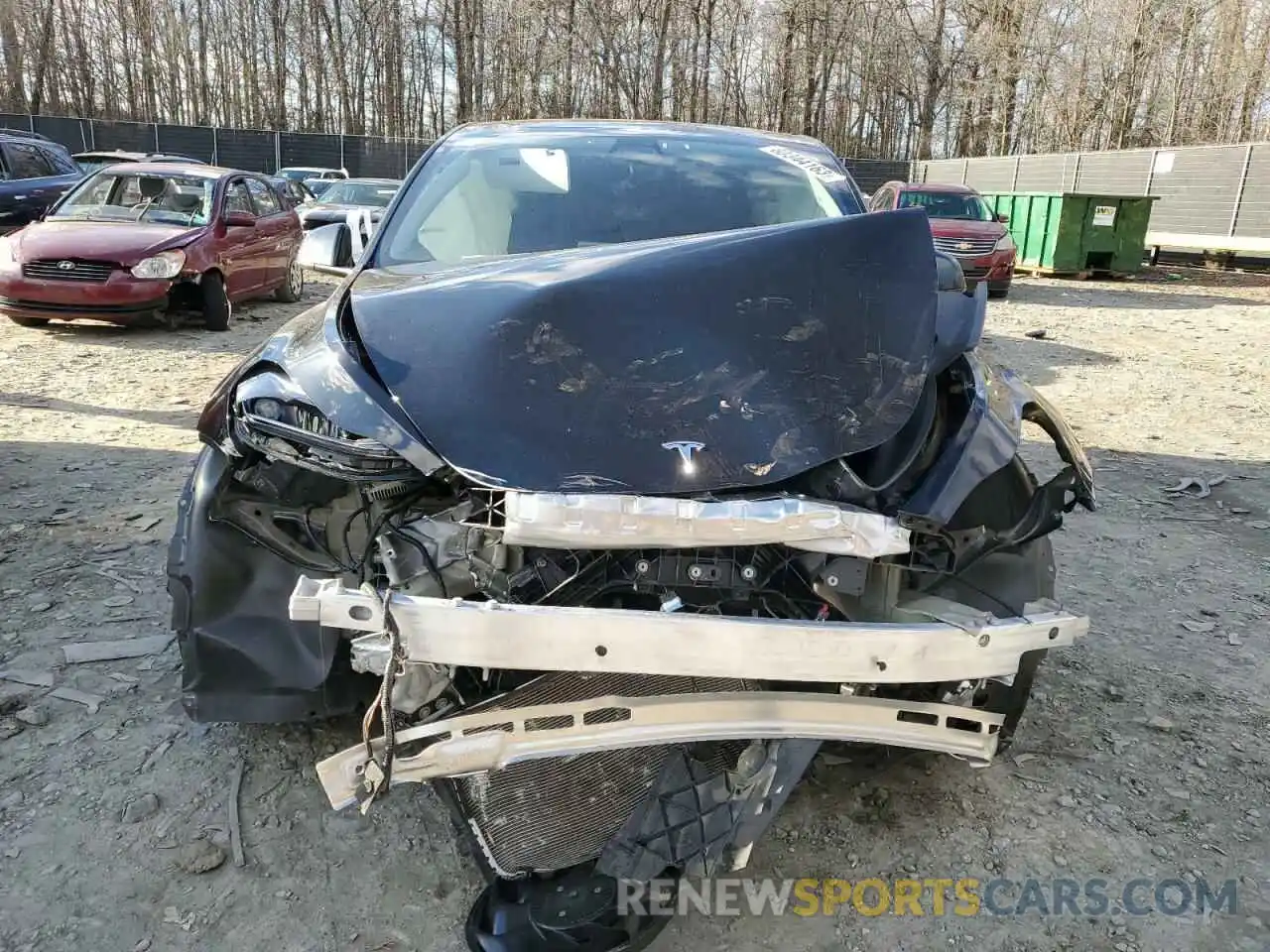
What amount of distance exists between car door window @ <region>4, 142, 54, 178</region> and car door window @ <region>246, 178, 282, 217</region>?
420cm

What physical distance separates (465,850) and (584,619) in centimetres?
97

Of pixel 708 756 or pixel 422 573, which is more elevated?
pixel 422 573

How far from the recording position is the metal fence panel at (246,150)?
29.0 meters

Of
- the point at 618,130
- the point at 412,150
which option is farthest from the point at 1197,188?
the point at 412,150

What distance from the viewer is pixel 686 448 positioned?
6.38 ft

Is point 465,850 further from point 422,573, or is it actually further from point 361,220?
point 361,220

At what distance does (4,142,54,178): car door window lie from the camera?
12422mm

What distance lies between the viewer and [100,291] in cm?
823

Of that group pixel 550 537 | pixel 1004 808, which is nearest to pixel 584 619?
pixel 550 537

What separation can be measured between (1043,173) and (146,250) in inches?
869

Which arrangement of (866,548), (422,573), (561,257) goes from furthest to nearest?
(561,257)
(422,573)
(866,548)

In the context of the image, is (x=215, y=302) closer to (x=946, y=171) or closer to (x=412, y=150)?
(x=412, y=150)

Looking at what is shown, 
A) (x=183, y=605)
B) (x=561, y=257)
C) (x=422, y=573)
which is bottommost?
(x=183, y=605)

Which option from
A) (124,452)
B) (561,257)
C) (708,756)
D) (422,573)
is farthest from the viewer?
(124,452)
